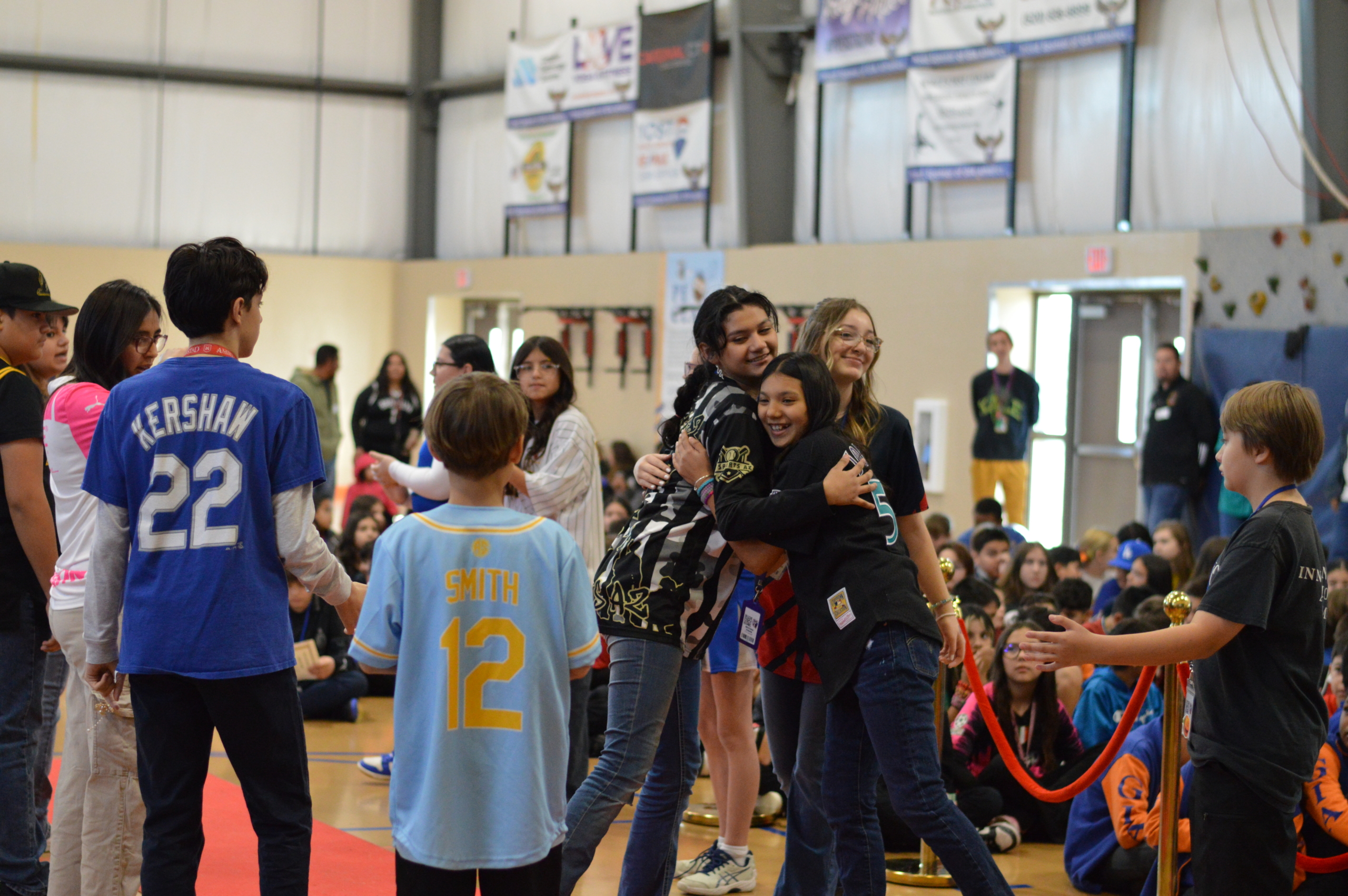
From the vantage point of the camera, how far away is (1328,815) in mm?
3945

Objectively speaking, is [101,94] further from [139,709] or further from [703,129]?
[139,709]

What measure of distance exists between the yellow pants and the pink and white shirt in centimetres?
808

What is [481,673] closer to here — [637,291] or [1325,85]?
[1325,85]

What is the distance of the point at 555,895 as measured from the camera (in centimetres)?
268

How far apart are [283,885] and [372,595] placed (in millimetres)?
697

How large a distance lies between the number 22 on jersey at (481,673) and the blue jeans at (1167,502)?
747cm

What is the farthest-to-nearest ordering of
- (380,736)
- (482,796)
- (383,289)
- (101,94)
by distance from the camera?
1. (383,289)
2. (101,94)
3. (380,736)
4. (482,796)

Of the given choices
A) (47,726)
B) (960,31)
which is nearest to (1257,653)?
(47,726)

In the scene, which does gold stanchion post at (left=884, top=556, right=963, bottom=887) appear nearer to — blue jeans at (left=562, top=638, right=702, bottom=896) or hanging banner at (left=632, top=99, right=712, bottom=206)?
blue jeans at (left=562, top=638, right=702, bottom=896)

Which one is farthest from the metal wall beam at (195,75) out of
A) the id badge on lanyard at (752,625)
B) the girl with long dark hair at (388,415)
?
the id badge on lanyard at (752,625)

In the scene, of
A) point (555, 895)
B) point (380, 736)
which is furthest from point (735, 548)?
point (380, 736)

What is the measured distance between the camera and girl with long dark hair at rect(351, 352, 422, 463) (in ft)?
38.5

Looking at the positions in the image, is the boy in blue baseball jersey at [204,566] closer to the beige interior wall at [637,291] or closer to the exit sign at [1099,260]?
the beige interior wall at [637,291]

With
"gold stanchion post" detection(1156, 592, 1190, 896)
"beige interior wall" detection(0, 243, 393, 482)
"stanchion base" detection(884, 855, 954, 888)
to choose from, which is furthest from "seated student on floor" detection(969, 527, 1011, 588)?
"beige interior wall" detection(0, 243, 393, 482)
